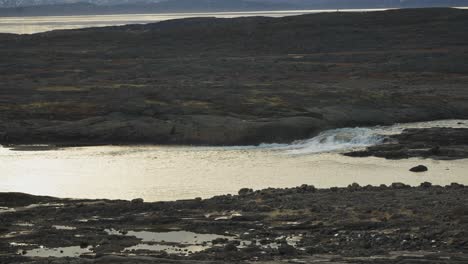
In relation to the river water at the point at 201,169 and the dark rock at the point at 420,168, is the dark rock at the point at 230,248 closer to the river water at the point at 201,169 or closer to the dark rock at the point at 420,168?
the river water at the point at 201,169

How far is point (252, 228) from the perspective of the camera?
29.5 meters

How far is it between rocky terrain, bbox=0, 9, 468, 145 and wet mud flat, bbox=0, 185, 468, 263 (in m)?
19.7

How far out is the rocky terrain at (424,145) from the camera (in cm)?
4691

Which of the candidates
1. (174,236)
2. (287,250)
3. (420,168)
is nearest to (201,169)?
(420,168)

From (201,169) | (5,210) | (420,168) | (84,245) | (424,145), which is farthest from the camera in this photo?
(424,145)

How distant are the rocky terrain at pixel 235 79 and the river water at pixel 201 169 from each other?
2821 mm

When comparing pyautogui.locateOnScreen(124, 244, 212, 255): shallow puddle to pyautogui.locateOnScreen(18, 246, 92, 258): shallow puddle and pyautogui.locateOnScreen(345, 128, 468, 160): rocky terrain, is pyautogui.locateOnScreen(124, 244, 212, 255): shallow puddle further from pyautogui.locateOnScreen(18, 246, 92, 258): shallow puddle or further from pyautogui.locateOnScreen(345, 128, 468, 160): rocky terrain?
pyautogui.locateOnScreen(345, 128, 468, 160): rocky terrain

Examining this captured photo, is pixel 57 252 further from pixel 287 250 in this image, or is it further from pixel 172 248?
pixel 287 250

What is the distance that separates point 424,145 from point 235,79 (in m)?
27.3

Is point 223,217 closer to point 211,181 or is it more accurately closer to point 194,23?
point 211,181

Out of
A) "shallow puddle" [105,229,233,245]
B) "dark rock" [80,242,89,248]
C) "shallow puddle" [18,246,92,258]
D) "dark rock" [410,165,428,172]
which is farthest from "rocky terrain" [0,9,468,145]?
"shallow puddle" [18,246,92,258]

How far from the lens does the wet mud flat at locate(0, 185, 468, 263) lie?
2570cm

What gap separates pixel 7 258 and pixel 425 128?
32437 mm

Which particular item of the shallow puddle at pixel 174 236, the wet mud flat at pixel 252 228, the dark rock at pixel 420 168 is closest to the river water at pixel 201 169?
the dark rock at pixel 420 168
